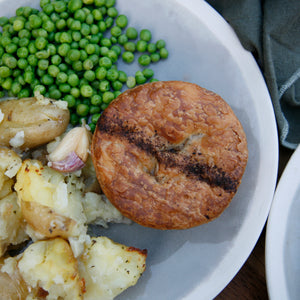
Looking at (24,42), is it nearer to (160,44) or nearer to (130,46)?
(130,46)

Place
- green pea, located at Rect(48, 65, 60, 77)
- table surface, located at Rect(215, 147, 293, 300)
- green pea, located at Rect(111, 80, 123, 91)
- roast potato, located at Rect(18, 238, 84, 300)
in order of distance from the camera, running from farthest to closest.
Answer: table surface, located at Rect(215, 147, 293, 300) < green pea, located at Rect(111, 80, 123, 91) < green pea, located at Rect(48, 65, 60, 77) < roast potato, located at Rect(18, 238, 84, 300)

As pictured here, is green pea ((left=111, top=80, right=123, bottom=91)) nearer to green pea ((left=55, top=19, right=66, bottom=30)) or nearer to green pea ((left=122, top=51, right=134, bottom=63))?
green pea ((left=122, top=51, right=134, bottom=63))

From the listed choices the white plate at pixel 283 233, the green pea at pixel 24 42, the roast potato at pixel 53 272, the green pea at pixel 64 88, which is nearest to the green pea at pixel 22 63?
the green pea at pixel 24 42

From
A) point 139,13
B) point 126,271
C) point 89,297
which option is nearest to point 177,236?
point 126,271

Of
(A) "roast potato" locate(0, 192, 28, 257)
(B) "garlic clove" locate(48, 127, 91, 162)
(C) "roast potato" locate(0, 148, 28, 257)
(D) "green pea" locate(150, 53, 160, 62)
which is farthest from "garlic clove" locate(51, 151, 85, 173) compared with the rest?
(D) "green pea" locate(150, 53, 160, 62)

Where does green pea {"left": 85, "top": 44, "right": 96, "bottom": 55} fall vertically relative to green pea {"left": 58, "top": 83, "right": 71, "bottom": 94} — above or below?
above

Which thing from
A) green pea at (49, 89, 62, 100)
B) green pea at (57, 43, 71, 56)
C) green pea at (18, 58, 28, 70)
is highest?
green pea at (57, 43, 71, 56)

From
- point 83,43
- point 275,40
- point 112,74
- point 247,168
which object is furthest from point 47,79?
point 275,40
